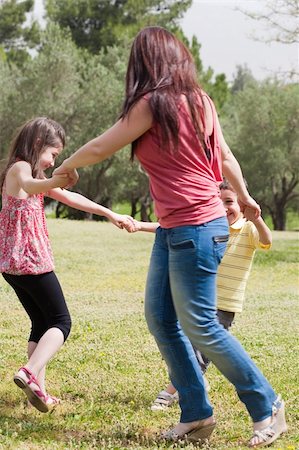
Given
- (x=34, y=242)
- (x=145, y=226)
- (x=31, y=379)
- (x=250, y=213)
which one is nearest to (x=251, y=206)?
(x=250, y=213)

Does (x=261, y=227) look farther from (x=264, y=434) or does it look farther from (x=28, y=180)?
(x=28, y=180)

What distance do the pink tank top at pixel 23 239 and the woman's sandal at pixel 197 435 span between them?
1.38 meters

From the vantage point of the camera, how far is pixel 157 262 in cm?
470

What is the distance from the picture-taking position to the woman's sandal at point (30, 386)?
502cm

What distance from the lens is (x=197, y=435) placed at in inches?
187

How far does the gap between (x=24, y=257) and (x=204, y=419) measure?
1585 mm

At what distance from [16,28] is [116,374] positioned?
59421 mm

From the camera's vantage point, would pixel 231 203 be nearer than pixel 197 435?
No

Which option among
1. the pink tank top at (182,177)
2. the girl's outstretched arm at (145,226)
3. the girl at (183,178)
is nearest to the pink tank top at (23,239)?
the girl's outstretched arm at (145,226)

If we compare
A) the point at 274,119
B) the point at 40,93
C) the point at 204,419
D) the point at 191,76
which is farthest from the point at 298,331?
the point at 274,119

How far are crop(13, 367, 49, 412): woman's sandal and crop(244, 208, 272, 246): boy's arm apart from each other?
1.69 metres

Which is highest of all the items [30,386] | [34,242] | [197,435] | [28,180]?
[28,180]

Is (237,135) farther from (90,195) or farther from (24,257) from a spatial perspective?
(24,257)

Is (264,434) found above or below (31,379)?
below
